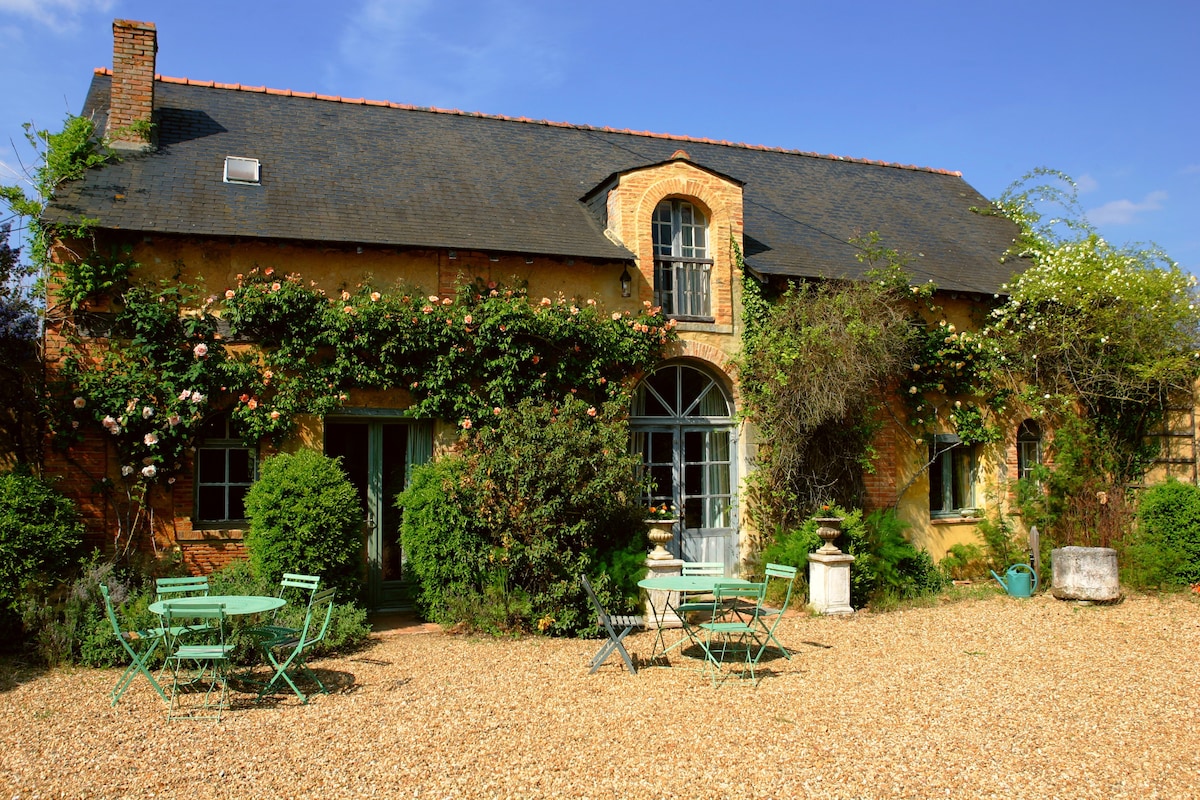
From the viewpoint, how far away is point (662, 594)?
9062 mm

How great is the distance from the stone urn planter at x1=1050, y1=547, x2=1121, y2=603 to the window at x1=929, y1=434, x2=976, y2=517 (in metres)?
2.28

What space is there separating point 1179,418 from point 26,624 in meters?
14.9

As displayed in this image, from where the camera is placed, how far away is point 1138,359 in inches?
490

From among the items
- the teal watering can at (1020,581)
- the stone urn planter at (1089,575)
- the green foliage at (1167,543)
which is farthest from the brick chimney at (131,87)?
the green foliage at (1167,543)

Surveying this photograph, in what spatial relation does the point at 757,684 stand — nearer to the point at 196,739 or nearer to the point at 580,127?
the point at 196,739

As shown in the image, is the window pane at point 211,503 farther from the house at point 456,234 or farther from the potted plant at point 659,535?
the potted plant at point 659,535

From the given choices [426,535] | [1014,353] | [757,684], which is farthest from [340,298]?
[1014,353]

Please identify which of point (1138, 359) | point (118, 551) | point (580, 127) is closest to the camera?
point (118, 551)

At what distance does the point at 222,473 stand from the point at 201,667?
3021mm

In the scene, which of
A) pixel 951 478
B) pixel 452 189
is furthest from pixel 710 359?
pixel 951 478

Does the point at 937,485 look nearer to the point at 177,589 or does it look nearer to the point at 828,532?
the point at 828,532

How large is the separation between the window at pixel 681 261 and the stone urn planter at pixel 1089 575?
17.1 feet

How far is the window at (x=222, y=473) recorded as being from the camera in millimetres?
9352

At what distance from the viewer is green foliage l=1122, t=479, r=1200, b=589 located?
1096cm
